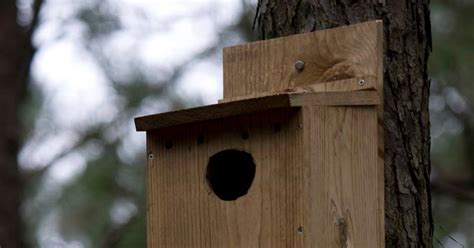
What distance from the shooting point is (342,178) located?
6.82 ft

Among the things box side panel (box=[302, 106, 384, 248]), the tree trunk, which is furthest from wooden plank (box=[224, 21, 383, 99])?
the tree trunk

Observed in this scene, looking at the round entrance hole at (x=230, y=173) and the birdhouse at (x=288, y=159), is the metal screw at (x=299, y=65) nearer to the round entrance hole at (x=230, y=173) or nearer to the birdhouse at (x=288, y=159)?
the birdhouse at (x=288, y=159)

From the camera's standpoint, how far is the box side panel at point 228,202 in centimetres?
201

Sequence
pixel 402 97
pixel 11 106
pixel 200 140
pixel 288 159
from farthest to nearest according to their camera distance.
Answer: pixel 11 106, pixel 402 97, pixel 200 140, pixel 288 159

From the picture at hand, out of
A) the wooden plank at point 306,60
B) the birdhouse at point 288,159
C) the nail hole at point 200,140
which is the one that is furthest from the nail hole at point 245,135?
the wooden plank at point 306,60

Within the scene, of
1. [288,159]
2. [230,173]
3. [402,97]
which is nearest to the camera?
[288,159]

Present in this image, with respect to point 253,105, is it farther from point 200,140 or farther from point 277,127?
point 200,140

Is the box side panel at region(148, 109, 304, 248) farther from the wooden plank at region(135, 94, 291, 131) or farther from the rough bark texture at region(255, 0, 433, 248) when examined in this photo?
the rough bark texture at region(255, 0, 433, 248)

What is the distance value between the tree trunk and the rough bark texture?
2.35 metres

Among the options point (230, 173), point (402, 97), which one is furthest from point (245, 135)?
point (402, 97)

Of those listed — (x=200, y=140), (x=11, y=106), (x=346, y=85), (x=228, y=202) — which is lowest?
(x=228, y=202)

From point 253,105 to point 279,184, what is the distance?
0.17 m

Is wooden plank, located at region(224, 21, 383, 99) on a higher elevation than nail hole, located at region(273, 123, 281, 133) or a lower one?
higher

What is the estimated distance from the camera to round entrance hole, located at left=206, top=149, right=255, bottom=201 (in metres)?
2.18
